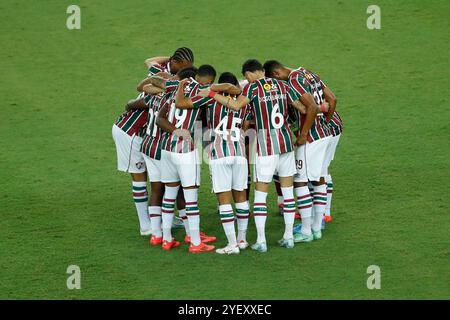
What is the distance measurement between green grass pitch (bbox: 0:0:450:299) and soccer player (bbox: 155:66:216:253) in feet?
1.41

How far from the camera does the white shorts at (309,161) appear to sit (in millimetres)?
9344

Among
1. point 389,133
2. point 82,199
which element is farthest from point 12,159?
point 389,133

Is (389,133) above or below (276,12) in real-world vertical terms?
below

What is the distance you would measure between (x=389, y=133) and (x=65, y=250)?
207 inches

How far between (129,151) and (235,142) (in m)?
1.34

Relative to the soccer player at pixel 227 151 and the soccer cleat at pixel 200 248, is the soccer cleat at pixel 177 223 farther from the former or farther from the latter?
the soccer player at pixel 227 151

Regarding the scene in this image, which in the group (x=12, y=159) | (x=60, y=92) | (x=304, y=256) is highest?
(x=60, y=92)

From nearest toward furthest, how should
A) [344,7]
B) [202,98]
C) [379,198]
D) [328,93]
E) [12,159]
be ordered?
[202,98]
[328,93]
[379,198]
[12,159]
[344,7]

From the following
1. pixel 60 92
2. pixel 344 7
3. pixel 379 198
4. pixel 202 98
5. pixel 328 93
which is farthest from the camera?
pixel 344 7

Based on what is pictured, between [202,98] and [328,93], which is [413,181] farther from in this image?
[202,98]

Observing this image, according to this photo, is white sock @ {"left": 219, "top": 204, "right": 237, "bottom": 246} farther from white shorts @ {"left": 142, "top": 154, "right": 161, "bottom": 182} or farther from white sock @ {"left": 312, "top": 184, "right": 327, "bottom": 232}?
white sock @ {"left": 312, "top": 184, "right": 327, "bottom": 232}

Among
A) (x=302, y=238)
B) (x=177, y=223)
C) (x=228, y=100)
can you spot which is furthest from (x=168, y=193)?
(x=302, y=238)

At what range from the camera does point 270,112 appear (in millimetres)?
9023

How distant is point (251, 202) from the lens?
10812 mm
